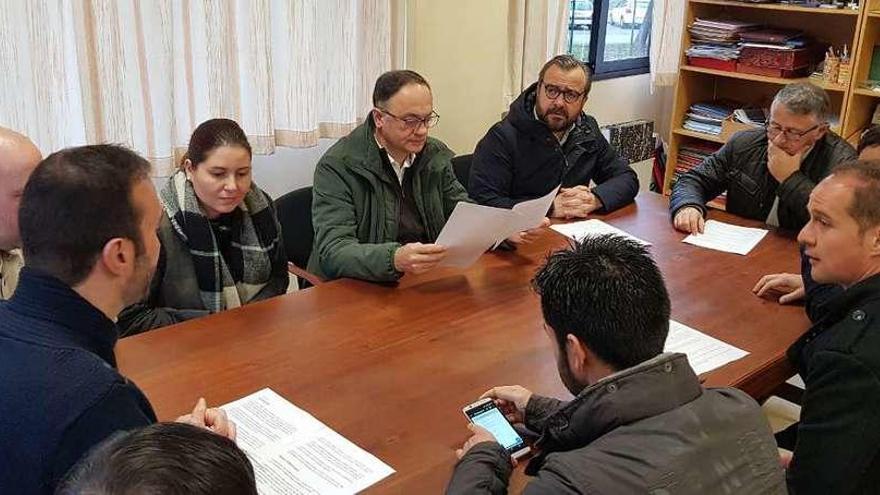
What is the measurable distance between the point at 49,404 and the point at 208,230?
118cm

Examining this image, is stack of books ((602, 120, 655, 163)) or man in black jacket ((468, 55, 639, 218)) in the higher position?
man in black jacket ((468, 55, 639, 218))

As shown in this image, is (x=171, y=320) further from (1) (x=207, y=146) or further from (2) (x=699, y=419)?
(2) (x=699, y=419)

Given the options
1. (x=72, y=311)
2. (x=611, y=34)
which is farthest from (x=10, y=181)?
(x=611, y=34)

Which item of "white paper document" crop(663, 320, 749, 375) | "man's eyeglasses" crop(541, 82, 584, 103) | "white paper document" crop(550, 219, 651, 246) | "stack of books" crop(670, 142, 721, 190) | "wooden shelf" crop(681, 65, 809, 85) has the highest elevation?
"man's eyeglasses" crop(541, 82, 584, 103)

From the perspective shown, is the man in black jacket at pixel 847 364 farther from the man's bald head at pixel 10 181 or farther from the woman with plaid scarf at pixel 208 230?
the man's bald head at pixel 10 181

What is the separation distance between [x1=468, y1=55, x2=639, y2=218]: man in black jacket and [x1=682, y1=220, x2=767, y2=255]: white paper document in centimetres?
35

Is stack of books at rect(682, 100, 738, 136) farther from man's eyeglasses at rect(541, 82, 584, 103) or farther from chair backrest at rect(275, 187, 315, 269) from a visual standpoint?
chair backrest at rect(275, 187, 315, 269)

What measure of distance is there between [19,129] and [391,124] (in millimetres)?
1149

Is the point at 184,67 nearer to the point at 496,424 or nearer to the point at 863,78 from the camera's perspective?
the point at 496,424

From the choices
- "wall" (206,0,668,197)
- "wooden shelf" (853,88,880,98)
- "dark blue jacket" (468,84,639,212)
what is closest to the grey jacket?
"dark blue jacket" (468,84,639,212)

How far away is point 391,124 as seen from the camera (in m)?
2.47

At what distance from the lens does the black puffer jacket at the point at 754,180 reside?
272cm

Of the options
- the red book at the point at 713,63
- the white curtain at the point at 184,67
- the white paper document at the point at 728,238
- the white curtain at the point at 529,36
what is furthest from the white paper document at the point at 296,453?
the red book at the point at 713,63

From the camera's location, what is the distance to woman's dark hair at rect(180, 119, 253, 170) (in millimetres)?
2197
